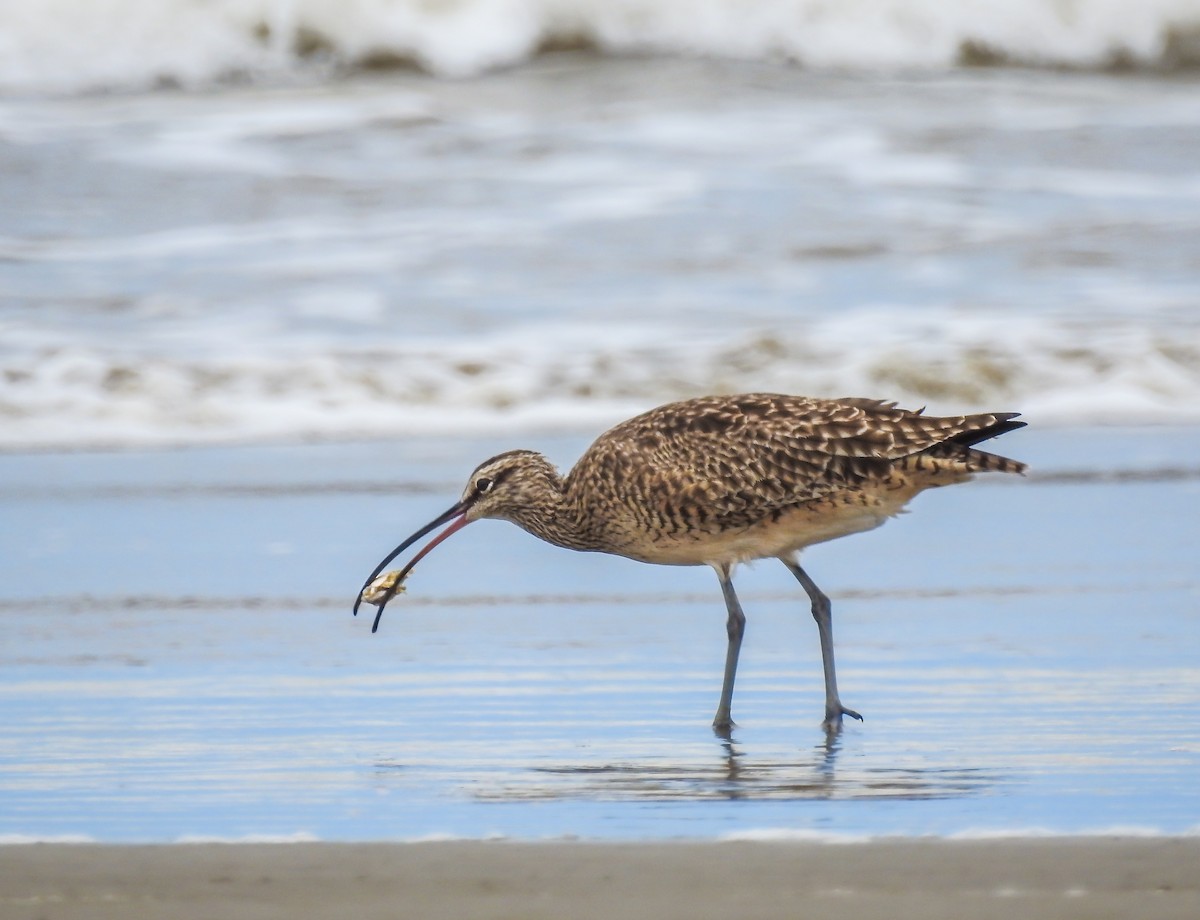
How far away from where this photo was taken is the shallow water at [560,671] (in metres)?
4.68

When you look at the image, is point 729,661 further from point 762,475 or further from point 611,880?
point 611,880

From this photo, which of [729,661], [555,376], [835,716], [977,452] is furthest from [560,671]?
[555,376]

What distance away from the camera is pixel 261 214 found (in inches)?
647

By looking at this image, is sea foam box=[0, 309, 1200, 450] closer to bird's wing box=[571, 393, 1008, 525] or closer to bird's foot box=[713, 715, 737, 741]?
bird's wing box=[571, 393, 1008, 525]

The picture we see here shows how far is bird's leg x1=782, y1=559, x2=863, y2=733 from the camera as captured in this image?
5652 millimetres

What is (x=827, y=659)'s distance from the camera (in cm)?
593

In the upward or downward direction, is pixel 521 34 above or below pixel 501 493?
above

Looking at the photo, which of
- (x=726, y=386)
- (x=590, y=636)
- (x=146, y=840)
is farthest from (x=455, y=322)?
(x=146, y=840)

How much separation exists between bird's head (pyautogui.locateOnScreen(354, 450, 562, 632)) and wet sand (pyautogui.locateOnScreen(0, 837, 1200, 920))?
2.55 metres

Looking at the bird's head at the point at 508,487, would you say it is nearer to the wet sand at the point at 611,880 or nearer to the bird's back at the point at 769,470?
the bird's back at the point at 769,470

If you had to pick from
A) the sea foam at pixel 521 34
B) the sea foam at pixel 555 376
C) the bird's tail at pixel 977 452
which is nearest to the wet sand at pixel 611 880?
the bird's tail at pixel 977 452

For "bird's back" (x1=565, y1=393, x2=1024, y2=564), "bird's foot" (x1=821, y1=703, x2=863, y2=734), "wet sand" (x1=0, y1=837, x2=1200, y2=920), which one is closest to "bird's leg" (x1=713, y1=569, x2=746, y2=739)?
"bird's back" (x1=565, y1=393, x2=1024, y2=564)

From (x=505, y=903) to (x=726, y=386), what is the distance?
902cm

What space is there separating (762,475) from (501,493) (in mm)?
979
